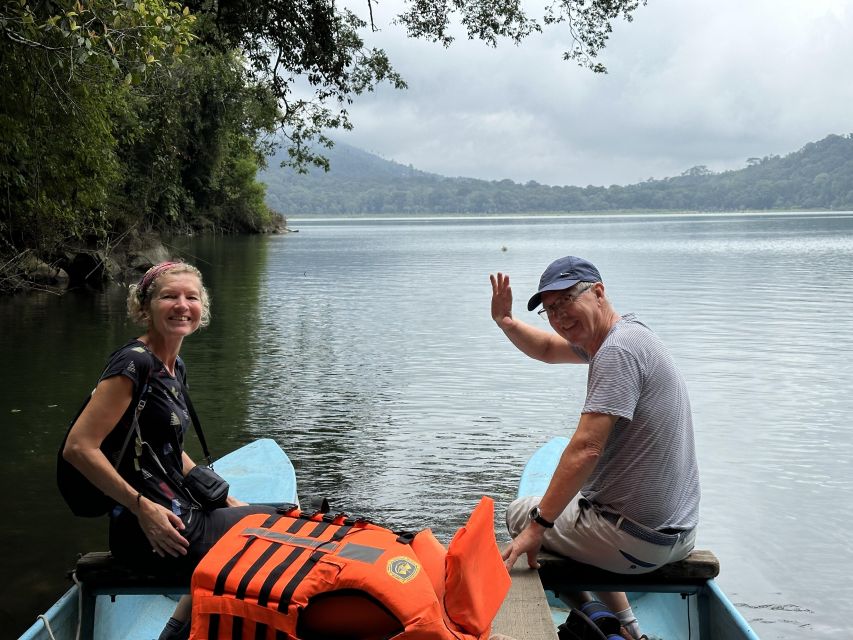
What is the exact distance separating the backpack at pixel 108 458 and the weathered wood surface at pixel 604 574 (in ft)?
5.94

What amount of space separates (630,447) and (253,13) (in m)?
11.4

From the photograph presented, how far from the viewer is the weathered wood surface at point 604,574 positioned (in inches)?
158

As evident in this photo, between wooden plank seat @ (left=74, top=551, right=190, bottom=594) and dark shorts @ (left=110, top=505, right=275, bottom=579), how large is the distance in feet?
0.11

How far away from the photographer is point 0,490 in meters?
8.29

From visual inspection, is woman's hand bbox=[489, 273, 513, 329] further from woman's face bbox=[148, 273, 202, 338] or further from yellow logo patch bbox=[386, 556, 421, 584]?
yellow logo patch bbox=[386, 556, 421, 584]

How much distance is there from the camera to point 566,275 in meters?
3.96

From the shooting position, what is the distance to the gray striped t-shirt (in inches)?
147

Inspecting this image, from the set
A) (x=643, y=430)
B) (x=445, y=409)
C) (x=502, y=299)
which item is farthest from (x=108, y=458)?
(x=445, y=409)

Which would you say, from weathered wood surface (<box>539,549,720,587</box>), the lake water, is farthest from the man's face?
the lake water

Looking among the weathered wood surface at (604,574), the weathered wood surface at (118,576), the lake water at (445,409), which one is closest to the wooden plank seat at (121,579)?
the weathered wood surface at (118,576)

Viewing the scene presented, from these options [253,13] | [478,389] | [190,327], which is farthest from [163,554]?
[253,13]

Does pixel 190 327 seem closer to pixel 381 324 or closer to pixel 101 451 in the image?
pixel 101 451

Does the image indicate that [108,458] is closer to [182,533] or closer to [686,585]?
[182,533]

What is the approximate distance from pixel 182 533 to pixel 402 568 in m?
1.13
